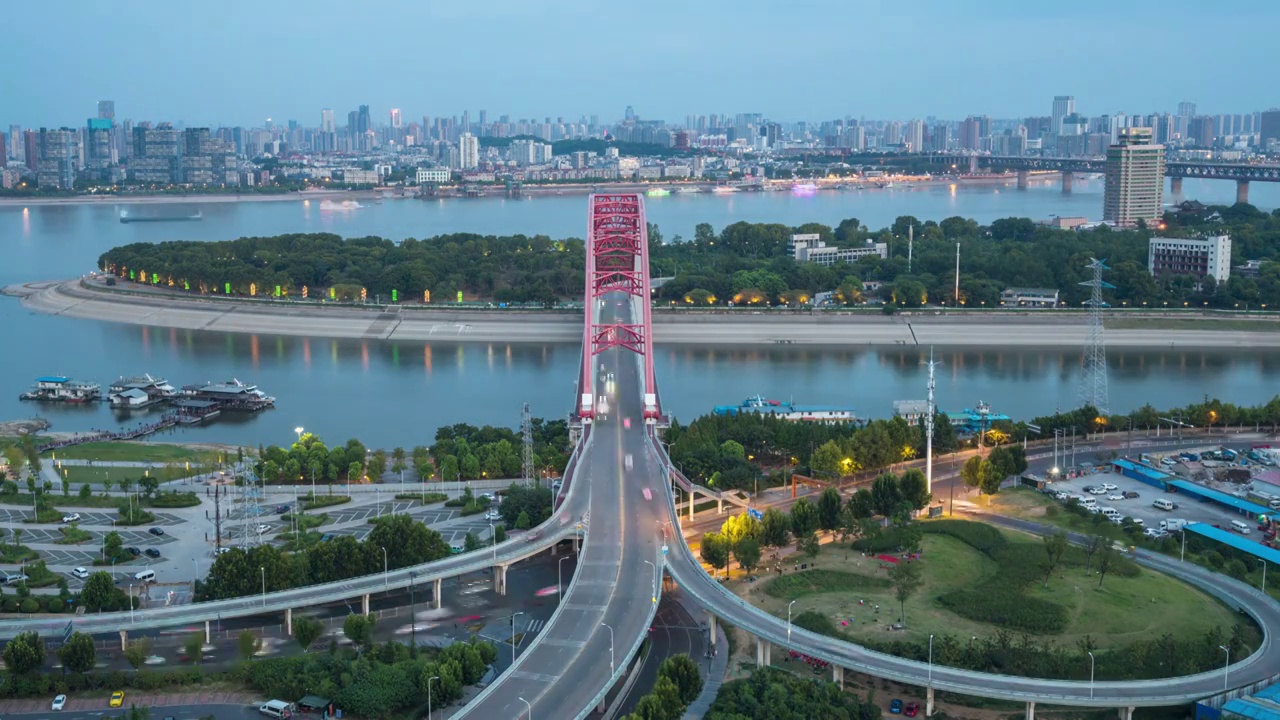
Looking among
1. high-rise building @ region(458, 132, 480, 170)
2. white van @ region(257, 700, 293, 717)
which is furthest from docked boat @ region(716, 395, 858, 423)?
high-rise building @ region(458, 132, 480, 170)

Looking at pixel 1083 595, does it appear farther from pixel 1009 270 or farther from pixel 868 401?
pixel 1009 270

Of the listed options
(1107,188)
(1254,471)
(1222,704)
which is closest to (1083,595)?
(1222,704)

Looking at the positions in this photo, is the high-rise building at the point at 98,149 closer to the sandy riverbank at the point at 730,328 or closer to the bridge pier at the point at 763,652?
the sandy riverbank at the point at 730,328

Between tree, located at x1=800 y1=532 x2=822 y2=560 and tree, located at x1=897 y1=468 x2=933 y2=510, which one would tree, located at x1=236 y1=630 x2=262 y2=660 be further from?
tree, located at x1=897 y1=468 x2=933 y2=510

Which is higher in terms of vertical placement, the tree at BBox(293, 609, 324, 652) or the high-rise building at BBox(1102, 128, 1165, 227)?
the high-rise building at BBox(1102, 128, 1165, 227)

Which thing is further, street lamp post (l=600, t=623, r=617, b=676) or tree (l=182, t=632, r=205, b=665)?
tree (l=182, t=632, r=205, b=665)

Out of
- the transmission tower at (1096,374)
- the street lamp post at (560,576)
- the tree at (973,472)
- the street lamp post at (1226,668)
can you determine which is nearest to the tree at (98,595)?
the street lamp post at (560,576)

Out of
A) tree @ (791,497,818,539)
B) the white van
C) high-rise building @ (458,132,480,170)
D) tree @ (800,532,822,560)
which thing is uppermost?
high-rise building @ (458,132,480,170)
